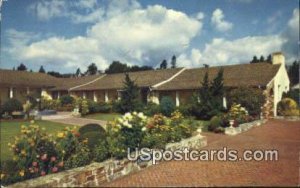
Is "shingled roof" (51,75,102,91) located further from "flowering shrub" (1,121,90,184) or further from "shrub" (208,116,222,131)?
"flowering shrub" (1,121,90,184)

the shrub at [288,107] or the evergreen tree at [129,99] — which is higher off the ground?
the evergreen tree at [129,99]

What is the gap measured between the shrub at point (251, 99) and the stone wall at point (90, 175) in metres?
13.7

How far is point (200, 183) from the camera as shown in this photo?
788 cm

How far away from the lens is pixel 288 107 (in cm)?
2497

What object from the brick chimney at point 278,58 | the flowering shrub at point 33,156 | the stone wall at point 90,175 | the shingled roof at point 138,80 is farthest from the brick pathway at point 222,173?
the shingled roof at point 138,80

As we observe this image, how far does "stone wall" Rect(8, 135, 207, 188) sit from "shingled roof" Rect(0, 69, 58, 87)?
2549cm

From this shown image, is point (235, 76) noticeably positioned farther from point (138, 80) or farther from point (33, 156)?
point (33, 156)

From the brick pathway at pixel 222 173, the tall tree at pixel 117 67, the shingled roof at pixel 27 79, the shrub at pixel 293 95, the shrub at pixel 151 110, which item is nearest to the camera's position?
the brick pathway at pixel 222 173

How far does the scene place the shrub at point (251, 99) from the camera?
21.6 m

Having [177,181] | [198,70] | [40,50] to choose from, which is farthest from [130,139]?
[198,70]

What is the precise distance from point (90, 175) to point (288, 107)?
70.2ft

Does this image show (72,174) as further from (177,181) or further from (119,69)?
(119,69)

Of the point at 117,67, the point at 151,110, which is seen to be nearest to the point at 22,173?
the point at 151,110

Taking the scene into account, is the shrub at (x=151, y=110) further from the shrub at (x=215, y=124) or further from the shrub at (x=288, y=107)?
the shrub at (x=288, y=107)
